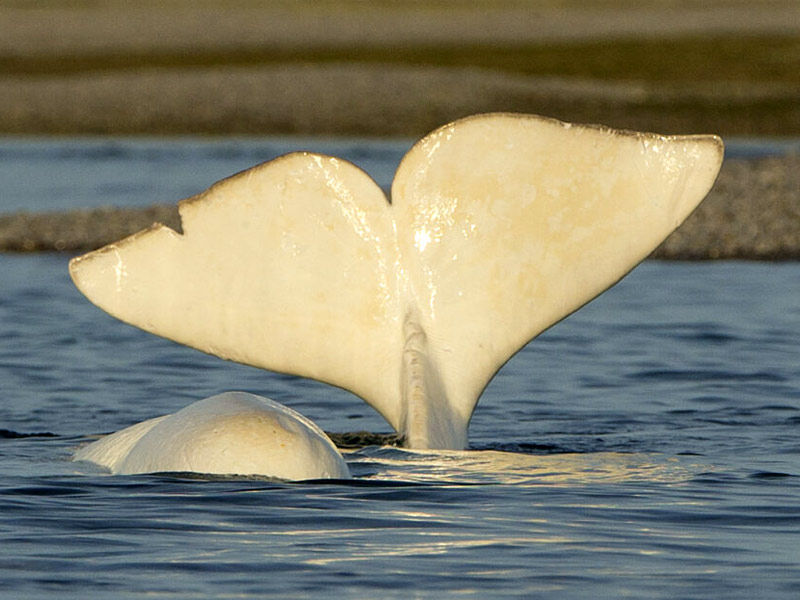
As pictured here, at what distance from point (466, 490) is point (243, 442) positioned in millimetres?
1393

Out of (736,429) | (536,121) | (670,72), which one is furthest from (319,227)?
(670,72)

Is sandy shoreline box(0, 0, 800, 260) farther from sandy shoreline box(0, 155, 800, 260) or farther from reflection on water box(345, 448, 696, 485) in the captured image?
reflection on water box(345, 448, 696, 485)

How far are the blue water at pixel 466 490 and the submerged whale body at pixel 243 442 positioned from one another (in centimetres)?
13

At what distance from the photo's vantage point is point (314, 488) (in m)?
9.29

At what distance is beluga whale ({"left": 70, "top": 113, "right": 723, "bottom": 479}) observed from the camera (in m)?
9.58

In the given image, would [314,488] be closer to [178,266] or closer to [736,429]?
[178,266]

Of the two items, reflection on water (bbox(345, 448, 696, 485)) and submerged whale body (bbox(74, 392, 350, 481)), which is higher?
submerged whale body (bbox(74, 392, 350, 481))

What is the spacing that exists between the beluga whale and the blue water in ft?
1.33

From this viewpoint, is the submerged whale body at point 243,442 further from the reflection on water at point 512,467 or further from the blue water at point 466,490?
the reflection on water at point 512,467

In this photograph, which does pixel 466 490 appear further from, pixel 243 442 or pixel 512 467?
pixel 243 442

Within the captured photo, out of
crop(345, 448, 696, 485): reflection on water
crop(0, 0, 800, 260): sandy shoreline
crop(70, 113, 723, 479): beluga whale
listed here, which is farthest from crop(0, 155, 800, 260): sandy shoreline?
crop(70, 113, 723, 479): beluga whale

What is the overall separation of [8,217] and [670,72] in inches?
1697

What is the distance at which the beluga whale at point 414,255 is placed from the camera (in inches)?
377

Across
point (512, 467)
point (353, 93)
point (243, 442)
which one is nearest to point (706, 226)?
point (512, 467)
